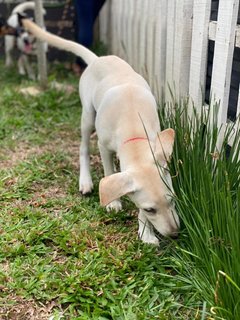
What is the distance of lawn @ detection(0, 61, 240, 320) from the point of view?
76.3 inches

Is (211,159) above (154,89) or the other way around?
above

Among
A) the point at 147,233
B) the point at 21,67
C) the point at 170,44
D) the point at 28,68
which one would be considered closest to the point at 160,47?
the point at 170,44

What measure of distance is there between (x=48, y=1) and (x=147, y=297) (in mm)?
5957

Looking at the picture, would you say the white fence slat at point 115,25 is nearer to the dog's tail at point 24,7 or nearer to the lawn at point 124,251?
the dog's tail at point 24,7

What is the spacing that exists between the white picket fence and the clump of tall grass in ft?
0.85

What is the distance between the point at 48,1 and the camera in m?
7.09

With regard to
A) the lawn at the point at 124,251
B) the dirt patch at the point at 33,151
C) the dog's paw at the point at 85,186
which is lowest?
the dirt patch at the point at 33,151

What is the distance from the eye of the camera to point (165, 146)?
7.48 ft

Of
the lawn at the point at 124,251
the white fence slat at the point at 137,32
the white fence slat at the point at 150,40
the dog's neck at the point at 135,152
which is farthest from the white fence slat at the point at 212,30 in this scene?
the white fence slat at the point at 137,32

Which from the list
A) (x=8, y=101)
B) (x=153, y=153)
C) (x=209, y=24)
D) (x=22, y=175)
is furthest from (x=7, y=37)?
(x=153, y=153)

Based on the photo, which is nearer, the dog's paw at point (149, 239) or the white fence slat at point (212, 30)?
the dog's paw at point (149, 239)

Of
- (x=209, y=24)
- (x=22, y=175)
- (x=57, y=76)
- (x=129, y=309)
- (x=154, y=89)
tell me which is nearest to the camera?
(x=129, y=309)

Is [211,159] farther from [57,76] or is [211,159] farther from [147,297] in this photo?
[57,76]

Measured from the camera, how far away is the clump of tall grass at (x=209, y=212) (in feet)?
5.88
